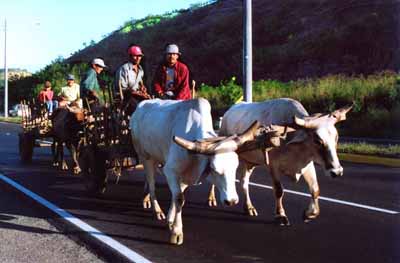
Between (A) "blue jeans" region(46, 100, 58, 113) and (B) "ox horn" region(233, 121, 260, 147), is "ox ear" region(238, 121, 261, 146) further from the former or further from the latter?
→ (A) "blue jeans" region(46, 100, 58, 113)

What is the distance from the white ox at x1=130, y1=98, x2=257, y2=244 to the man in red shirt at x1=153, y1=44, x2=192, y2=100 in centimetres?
74

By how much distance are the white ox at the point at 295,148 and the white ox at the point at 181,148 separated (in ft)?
3.15

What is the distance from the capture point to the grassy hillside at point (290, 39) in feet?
111

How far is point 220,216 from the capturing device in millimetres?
8422

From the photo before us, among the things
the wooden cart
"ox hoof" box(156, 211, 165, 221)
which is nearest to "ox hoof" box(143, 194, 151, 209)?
"ox hoof" box(156, 211, 165, 221)

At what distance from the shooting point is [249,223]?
7.96 metres

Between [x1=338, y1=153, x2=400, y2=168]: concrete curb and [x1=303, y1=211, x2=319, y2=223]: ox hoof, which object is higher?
[x1=338, y1=153, x2=400, y2=168]: concrete curb

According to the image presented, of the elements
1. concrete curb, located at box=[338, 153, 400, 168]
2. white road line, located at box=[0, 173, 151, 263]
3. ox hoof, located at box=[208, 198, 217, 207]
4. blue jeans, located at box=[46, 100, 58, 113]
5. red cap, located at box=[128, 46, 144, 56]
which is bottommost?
white road line, located at box=[0, 173, 151, 263]

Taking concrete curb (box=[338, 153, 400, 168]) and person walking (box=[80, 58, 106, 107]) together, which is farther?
concrete curb (box=[338, 153, 400, 168])

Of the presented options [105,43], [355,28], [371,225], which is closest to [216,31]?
[355,28]

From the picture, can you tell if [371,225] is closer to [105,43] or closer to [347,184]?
[347,184]

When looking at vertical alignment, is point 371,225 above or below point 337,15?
below

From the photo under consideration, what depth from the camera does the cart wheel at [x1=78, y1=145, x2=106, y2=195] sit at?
1004 centimetres

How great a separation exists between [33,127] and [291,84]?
15670 mm
